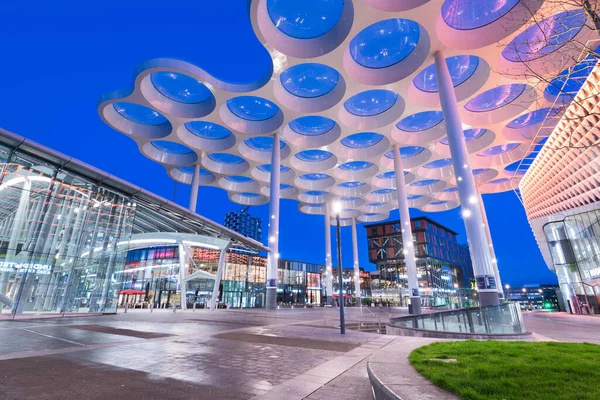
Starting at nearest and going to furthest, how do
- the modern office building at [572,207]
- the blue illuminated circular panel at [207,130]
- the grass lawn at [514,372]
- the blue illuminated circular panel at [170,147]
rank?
the grass lawn at [514,372], the modern office building at [572,207], the blue illuminated circular panel at [207,130], the blue illuminated circular panel at [170,147]

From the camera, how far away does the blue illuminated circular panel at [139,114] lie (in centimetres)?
3266

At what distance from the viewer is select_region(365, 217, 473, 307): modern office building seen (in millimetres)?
73125

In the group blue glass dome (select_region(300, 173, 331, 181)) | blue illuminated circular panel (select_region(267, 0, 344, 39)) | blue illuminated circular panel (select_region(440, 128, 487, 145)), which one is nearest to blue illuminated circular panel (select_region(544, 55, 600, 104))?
blue illuminated circular panel (select_region(440, 128, 487, 145))

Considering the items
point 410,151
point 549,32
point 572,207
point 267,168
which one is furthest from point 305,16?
point 572,207

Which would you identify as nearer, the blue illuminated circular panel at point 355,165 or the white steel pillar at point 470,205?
the white steel pillar at point 470,205

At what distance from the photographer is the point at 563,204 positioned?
39.1 meters

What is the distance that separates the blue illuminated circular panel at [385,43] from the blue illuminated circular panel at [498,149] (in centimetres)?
2356

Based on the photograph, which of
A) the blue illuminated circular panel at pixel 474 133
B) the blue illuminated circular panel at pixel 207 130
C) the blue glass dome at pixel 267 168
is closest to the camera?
the blue illuminated circular panel at pixel 474 133

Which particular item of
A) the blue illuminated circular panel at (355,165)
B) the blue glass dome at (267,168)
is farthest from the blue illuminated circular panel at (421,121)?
the blue glass dome at (267,168)

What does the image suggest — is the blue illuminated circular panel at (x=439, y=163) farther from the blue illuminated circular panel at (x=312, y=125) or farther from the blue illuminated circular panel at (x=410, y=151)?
the blue illuminated circular panel at (x=312, y=125)

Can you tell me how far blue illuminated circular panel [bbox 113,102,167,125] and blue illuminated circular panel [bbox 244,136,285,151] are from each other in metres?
10.5

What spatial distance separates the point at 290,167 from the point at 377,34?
74.1 ft

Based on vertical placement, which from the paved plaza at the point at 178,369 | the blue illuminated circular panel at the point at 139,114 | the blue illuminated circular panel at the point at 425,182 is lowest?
the paved plaza at the point at 178,369

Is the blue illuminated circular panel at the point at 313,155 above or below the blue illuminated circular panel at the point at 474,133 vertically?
above
